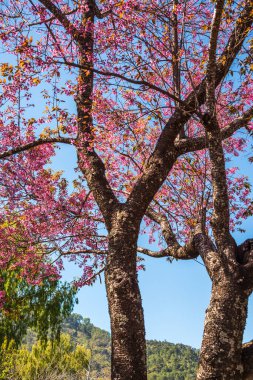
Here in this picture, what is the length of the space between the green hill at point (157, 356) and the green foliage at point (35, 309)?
338 feet

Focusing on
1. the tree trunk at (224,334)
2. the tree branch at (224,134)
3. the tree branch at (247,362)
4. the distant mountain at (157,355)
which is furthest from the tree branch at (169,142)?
the distant mountain at (157,355)

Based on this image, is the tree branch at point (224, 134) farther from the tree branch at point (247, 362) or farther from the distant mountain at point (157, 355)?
the distant mountain at point (157, 355)

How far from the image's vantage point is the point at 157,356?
5837 inches

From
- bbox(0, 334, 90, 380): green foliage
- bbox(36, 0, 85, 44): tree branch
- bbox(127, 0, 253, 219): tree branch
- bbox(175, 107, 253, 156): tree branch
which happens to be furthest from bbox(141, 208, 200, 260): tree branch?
bbox(0, 334, 90, 380): green foliage

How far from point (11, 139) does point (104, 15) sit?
302 cm

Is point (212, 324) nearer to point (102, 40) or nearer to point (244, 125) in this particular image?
point (244, 125)

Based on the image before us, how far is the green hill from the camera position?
12970cm

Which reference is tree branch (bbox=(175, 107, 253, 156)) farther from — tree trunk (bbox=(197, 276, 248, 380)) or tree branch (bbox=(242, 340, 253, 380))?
tree branch (bbox=(242, 340, 253, 380))

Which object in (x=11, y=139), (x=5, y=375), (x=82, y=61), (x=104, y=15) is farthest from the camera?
Result: (x=5, y=375)

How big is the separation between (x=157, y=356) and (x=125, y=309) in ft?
515

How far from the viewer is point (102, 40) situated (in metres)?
6.15

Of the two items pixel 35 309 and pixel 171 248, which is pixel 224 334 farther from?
pixel 35 309

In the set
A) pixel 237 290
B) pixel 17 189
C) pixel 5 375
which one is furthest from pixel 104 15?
pixel 5 375

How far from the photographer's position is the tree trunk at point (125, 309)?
13.8 feet
